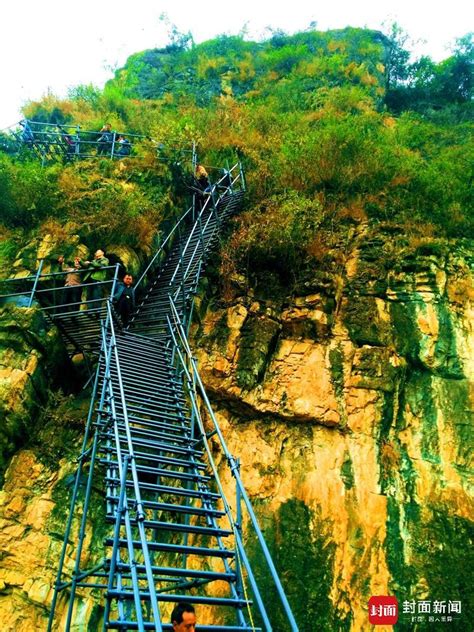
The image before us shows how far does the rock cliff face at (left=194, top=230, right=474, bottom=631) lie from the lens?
247 inches

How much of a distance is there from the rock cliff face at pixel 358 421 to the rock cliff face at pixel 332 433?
0.02m

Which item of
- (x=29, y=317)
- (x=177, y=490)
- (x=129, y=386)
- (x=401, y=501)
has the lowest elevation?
(x=177, y=490)

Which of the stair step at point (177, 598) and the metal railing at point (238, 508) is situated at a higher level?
the metal railing at point (238, 508)

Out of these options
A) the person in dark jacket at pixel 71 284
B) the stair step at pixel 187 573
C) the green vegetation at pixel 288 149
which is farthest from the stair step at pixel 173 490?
the green vegetation at pixel 288 149

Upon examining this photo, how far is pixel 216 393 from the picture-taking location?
8.18 metres

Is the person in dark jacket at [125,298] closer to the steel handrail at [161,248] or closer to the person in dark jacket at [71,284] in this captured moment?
the steel handrail at [161,248]

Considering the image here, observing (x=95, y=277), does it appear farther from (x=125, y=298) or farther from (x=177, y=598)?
(x=177, y=598)

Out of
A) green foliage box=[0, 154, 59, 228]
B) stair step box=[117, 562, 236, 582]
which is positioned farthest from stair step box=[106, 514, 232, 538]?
green foliage box=[0, 154, 59, 228]

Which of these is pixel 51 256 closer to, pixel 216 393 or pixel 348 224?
pixel 216 393

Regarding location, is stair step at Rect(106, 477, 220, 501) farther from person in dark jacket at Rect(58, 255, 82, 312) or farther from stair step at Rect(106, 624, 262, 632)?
person in dark jacket at Rect(58, 255, 82, 312)

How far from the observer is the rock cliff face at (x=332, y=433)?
6262 mm

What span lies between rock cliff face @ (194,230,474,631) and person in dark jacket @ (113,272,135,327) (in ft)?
5.17

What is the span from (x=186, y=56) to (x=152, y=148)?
14725 millimetres

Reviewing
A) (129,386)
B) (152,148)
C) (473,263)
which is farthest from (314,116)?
(129,386)
